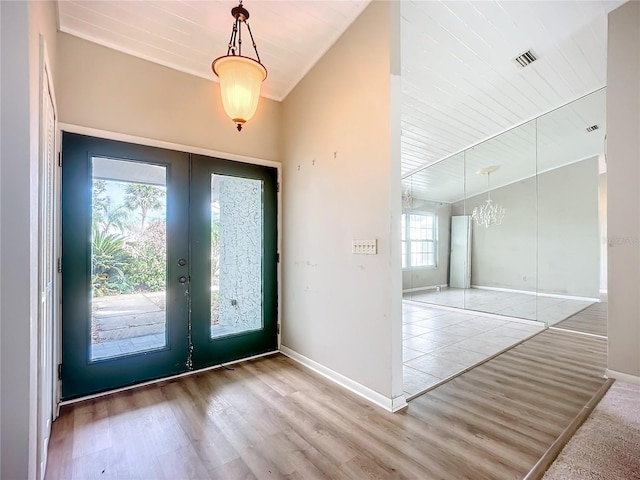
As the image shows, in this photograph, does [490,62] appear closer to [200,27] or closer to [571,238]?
[200,27]

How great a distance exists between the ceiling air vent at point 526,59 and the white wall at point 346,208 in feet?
6.51

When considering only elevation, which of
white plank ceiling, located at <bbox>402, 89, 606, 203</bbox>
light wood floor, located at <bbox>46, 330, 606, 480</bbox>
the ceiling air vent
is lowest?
light wood floor, located at <bbox>46, 330, 606, 480</bbox>

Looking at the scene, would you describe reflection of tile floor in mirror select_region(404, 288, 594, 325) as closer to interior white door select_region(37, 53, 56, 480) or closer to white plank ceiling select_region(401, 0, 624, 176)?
white plank ceiling select_region(401, 0, 624, 176)

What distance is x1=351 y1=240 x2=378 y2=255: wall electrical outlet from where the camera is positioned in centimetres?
254

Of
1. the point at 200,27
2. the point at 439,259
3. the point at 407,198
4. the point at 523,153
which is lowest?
the point at 439,259

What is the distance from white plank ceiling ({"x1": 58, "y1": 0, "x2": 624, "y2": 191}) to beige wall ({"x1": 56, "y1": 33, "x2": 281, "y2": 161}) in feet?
0.37

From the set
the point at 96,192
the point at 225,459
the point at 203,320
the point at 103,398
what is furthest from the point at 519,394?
the point at 96,192

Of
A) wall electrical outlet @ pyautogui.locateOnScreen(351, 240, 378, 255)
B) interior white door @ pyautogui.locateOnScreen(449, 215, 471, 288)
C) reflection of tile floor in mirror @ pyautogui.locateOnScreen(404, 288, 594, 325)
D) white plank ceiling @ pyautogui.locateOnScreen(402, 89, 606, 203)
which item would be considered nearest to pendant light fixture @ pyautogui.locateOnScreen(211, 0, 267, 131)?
wall electrical outlet @ pyautogui.locateOnScreen(351, 240, 378, 255)

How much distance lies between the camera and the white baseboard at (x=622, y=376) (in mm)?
2885

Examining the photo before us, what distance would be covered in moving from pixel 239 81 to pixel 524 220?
6310 millimetres

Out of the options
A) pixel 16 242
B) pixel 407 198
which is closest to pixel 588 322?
pixel 407 198

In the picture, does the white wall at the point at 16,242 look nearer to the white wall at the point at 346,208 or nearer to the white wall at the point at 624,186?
the white wall at the point at 346,208

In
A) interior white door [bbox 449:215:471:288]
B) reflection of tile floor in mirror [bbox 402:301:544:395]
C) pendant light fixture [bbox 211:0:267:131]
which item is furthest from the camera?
interior white door [bbox 449:215:471:288]

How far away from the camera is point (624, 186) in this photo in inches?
115
